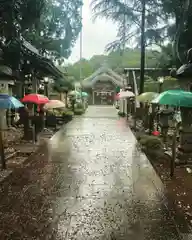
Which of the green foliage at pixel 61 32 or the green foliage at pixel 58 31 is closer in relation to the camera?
the green foliage at pixel 58 31

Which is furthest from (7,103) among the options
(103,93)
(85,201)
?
(103,93)

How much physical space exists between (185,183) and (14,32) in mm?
6514

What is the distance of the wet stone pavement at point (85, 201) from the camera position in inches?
190

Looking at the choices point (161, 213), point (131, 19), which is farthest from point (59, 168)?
point (131, 19)

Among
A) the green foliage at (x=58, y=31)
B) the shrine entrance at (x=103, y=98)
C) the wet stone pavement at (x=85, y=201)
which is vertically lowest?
the wet stone pavement at (x=85, y=201)

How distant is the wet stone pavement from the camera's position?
482cm

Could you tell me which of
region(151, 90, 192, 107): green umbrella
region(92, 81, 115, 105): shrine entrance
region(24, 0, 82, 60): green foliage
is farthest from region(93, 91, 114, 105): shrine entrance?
region(151, 90, 192, 107): green umbrella

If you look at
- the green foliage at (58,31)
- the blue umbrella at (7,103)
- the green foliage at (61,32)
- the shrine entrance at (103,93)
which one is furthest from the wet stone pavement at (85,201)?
the shrine entrance at (103,93)

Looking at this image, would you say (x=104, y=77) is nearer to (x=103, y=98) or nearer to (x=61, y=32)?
(x=103, y=98)

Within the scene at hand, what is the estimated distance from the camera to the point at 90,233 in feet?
15.6

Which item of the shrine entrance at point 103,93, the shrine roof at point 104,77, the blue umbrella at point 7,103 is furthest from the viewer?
the shrine entrance at point 103,93

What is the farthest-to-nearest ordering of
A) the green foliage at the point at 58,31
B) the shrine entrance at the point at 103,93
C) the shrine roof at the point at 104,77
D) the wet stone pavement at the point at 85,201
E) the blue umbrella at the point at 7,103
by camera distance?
the shrine entrance at the point at 103,93
the shrine roof at the point at 104,77
the green foliage at the point at 58,31
the blue umbrella at the point at 7,103
the wet stone pavement at the point at 85,201

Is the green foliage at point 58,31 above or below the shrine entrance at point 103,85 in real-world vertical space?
above

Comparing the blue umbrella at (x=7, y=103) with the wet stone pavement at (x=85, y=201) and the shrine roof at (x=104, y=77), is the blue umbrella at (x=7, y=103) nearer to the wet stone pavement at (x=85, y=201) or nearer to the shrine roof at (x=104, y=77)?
the wet stone pavement at (x=85, y=201)
